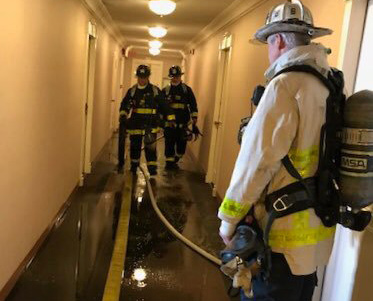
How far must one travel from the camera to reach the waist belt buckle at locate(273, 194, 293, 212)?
157cm

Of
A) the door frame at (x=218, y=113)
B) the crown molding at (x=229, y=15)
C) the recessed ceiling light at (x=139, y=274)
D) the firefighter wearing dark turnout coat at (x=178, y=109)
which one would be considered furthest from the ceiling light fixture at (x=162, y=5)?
the recessed ceiling light at (x=139, y=274)

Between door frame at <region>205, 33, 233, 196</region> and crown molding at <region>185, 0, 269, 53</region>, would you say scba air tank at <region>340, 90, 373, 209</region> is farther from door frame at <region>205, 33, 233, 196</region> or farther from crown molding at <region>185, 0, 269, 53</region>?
door frame at <region>205, 33, 233, 196</region>

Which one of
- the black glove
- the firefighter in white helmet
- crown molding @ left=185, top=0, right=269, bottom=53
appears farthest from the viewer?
the black glove

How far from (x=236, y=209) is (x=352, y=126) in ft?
1.79

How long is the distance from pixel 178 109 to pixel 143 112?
122 centimetres

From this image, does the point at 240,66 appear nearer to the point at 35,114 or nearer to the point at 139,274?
the point at 35,114

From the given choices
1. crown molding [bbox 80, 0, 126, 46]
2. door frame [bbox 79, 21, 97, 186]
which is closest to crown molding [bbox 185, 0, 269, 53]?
crown molding [bbox 80, 0, 126, 46]

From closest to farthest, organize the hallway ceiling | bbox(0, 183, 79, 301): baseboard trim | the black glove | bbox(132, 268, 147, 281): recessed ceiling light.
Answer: bbox(0, 183, 79, 301): baseboard trim
bbox(132, 268, 147, 281): recessed ceiling light
the hallway ceiling
the black glove

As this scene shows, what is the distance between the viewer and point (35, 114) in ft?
10.0

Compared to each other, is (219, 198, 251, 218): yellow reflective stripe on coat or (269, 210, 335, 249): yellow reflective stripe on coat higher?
(219, 198, 251, 218): yellow reflective stripe on coat

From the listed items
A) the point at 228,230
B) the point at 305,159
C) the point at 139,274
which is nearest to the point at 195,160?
the point at 139,274

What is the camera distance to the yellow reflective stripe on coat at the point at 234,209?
1625mm

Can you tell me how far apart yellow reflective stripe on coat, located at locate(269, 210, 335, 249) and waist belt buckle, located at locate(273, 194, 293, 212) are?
5 centimetres

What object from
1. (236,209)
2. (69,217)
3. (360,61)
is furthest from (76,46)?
(236,209)
